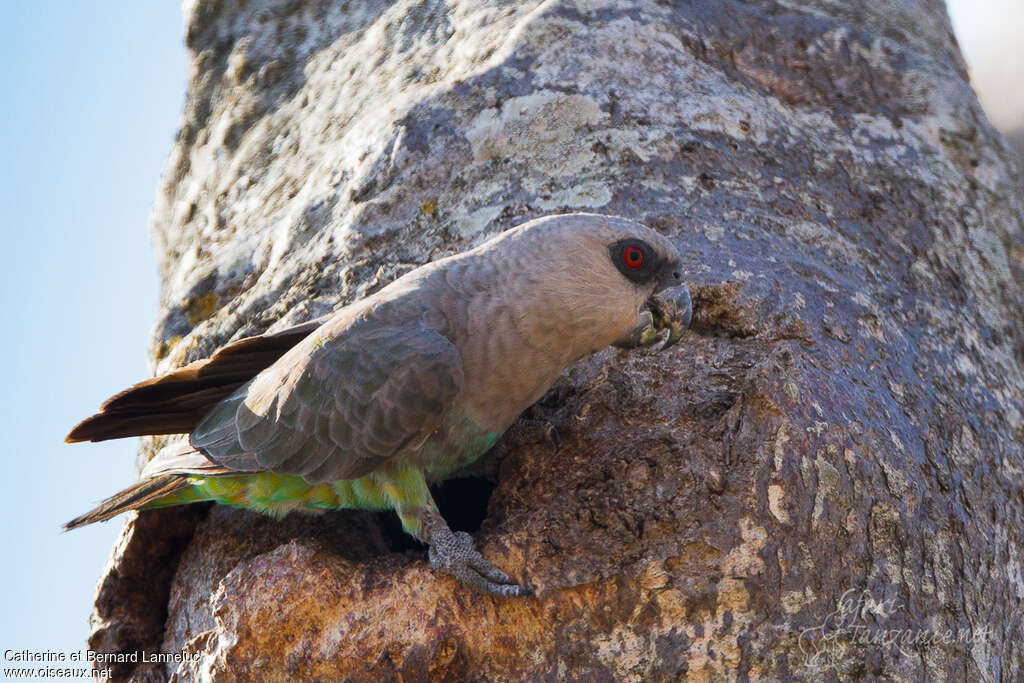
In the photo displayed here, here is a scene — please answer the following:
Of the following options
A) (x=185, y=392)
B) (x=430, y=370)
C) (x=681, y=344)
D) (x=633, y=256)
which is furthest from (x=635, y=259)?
(x=185, y=392)

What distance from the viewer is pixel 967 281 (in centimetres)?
414

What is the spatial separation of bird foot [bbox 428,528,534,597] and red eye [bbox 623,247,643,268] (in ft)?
3.80

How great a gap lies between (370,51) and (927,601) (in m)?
3.88

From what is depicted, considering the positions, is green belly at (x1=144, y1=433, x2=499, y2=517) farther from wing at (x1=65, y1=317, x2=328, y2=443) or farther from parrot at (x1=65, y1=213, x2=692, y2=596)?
wing at (x1=65, y1=317, x2=328, y2=443)

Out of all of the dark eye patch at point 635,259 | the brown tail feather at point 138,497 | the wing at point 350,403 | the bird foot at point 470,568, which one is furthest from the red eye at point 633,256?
the brown tail feather at point 138,497

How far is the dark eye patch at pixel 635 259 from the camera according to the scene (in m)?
3.36

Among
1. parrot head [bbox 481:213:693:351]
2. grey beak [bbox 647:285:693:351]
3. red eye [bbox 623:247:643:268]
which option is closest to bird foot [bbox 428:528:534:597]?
parrot head [bbox 481:213:693:351]

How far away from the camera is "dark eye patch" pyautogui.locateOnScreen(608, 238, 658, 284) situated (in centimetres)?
336

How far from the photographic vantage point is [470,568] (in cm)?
304

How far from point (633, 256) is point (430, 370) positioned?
0.87m

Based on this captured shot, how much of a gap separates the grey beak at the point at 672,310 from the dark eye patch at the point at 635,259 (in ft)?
0.30

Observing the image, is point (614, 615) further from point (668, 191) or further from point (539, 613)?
point (668, 191)
